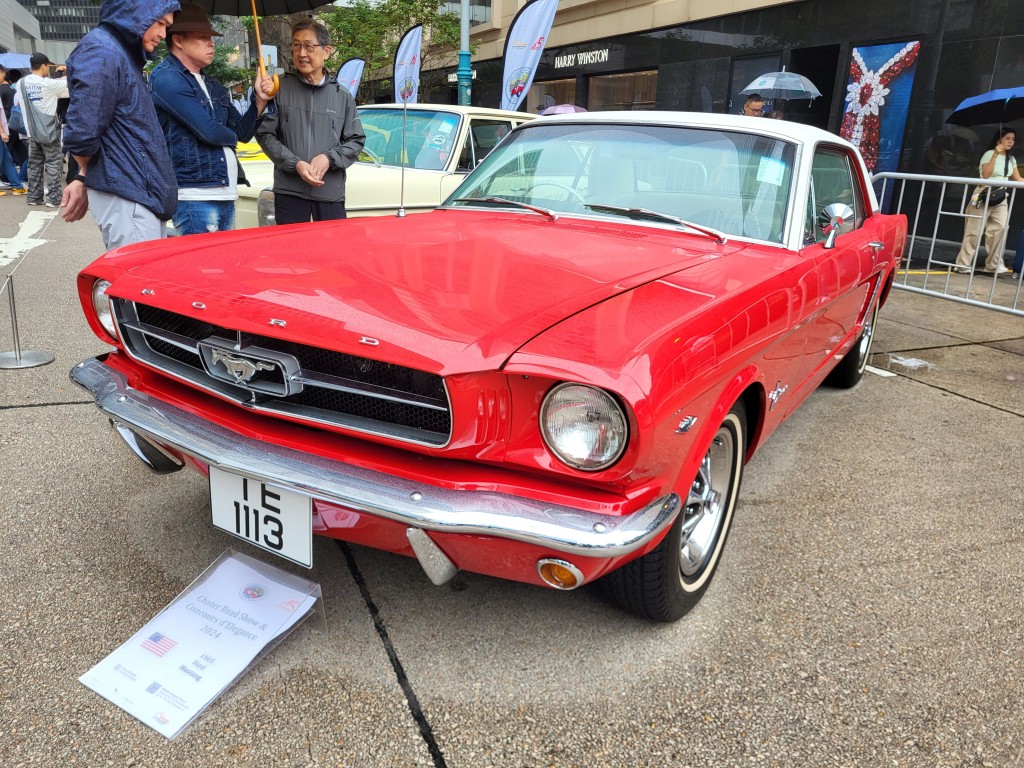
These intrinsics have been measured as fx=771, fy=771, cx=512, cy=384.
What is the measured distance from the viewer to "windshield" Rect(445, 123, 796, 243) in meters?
2.83

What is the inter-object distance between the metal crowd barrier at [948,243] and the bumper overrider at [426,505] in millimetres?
6004

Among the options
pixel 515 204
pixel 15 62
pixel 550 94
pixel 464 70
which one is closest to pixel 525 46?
pixel 464 70

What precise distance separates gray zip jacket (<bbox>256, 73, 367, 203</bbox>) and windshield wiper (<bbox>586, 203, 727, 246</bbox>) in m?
2.07

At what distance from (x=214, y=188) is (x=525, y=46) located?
28.9 feet

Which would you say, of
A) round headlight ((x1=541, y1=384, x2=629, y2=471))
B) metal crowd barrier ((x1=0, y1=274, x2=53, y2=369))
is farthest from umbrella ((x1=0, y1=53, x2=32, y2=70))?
round headlight ((x1=541, y1=384, x2=629, y2=471))

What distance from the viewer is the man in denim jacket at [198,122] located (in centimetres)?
379

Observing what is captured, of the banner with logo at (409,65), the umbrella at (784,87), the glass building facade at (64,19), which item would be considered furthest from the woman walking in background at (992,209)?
the glass building facade at (64,19)

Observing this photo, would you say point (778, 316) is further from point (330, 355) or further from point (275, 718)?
point (275, 718)

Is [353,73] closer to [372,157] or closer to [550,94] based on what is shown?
[550,94]

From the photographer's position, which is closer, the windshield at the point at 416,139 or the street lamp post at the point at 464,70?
the windshield at the point at 416,139

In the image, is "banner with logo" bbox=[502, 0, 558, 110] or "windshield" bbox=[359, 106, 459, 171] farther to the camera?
"banner with logo" bbox=[502, 0, 558, 110]

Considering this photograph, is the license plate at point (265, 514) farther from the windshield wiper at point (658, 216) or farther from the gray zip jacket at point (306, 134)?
the gray zip jacket at point (306, 134)

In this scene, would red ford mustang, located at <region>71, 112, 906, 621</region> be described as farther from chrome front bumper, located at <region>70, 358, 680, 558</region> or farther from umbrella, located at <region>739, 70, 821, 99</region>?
umbrella, located at <region>739, 70, 821, 99</region>

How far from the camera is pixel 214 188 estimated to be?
4.09 m
